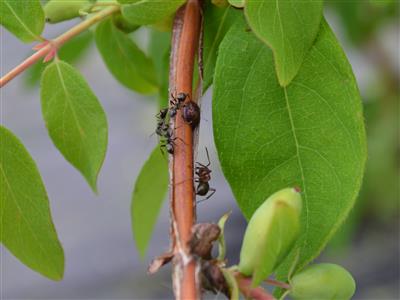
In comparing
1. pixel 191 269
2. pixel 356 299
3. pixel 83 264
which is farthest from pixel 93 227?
pixel 191 269

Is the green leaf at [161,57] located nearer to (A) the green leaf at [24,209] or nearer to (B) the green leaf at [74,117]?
(B) the green leaf at [74,117]

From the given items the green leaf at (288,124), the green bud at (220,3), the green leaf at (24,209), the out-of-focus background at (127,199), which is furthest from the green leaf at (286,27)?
the out-of-focus background at (127,199)

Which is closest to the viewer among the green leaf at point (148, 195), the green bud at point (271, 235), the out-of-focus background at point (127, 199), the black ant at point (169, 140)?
the green bud at point (271, 235)

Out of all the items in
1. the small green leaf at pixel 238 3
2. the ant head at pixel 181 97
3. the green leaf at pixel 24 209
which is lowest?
the green leaf at pixel 24 209

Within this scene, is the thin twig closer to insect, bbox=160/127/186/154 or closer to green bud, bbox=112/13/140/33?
green bud, bbox=112/13/140/33

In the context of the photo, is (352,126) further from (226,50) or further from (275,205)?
(275,205)

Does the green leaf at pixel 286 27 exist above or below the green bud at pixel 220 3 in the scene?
below

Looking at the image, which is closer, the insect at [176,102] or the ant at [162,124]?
the insect at [176,102]

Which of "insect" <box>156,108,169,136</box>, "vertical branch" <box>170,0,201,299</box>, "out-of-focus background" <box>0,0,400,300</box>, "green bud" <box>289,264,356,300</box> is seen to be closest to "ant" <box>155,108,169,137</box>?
"insect" <box>156,108,169,136</box>
